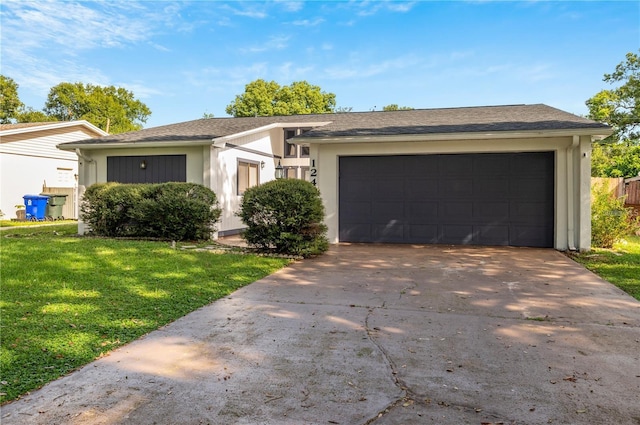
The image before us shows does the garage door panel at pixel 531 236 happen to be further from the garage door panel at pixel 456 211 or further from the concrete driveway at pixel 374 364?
the concrete driveway at pixel 374 364

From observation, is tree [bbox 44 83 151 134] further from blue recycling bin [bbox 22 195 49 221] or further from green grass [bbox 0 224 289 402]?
green grass [bbox 0 224 289 402]

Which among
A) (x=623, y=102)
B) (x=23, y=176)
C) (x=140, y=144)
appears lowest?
(x=23, y=176)

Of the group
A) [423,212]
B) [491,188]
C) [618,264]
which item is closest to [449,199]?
[423,212]

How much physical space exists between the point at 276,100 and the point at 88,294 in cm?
3260

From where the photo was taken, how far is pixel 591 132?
844 cm

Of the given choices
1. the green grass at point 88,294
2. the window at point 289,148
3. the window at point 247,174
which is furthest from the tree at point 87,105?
the green grass at point 88,294

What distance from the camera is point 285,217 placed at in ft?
26.2

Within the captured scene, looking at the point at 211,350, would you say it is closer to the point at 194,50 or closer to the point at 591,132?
the point at 591,132

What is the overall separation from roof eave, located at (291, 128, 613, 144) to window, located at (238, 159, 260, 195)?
3.05m

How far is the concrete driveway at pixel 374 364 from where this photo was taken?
238 cm

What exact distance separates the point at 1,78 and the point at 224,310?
130ft

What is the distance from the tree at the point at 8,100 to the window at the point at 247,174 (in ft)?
104

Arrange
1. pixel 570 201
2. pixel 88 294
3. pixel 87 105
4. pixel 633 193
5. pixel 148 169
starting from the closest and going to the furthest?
pixel 88 294
pixel 570 201
pixel 148 169
pixel 633 193
pixel 87 105

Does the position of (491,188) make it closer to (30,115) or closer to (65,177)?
(65,177)
